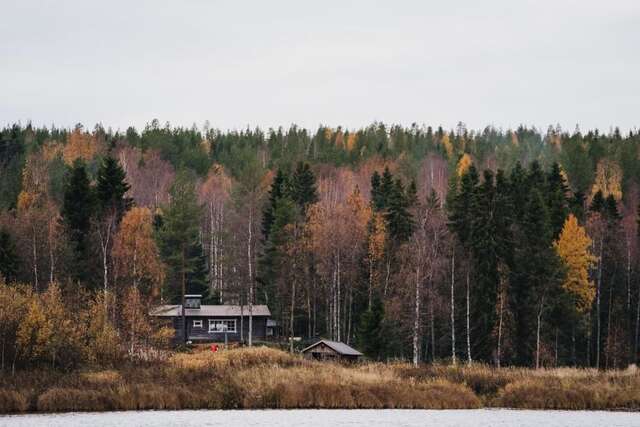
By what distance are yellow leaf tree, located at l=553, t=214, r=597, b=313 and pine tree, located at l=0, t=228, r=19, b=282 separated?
40.2 m

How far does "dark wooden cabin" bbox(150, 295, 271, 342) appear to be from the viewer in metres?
91.8

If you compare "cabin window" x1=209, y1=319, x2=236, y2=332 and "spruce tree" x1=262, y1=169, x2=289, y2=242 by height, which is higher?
"spruce tree" x1=262, y1=169, x2=289, y2=242

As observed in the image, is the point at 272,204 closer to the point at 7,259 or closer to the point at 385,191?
the point at 385,191

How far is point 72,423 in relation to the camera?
4491 centimetres

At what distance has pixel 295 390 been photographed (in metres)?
51.5

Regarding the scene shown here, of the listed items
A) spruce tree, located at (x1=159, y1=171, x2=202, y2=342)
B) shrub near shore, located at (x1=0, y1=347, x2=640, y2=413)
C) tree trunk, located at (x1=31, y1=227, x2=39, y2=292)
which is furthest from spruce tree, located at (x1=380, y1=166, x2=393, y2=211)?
shrub near shore, located at (x1=0, y1=347, x2=640, y2=413)

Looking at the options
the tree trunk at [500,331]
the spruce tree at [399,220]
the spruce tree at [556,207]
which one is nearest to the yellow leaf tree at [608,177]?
the spruce tree at [556,207]

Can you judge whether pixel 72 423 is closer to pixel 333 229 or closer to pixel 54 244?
pixel 54 244

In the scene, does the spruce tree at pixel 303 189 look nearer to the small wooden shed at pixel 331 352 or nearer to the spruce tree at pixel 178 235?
the spruce tree at pixel 178 235

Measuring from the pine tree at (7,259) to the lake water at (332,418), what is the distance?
2701 cm

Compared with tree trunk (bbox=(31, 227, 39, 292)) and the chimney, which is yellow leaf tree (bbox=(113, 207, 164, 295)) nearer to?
tree trunk (bbox=(31, 227, 39, 292))

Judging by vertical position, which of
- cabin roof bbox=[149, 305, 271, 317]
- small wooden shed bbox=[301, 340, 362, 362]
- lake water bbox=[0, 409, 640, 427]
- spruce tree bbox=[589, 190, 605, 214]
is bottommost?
lake water bbox=[0, 409, 640, 427]

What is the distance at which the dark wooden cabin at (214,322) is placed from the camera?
9175 centimetres

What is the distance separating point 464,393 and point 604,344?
3561 centimetres
